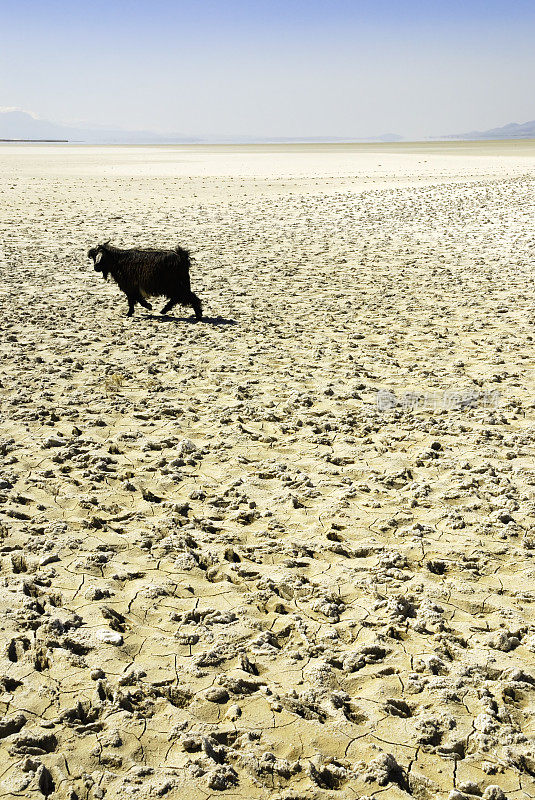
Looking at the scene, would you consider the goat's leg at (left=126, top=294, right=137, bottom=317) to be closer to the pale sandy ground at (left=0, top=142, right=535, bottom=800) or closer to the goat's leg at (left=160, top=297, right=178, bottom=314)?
the pale sandy ground at (left=0, top=142, right=535, bottom=800)

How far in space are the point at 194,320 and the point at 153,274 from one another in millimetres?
931

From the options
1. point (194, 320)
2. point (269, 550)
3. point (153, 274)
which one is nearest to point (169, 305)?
point (194, 320)

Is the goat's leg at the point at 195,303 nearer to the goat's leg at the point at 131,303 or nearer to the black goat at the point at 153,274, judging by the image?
the black goat at the point at 153,274

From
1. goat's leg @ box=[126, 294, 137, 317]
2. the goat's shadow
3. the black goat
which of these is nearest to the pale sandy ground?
the goat's shadow

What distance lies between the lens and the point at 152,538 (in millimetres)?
4922

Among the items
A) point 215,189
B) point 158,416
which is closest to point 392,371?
point 158,416

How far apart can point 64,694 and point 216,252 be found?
13766mm

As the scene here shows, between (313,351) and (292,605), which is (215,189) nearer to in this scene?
(313,351)

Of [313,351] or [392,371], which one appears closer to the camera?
[392,371]

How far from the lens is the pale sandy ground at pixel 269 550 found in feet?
10.4

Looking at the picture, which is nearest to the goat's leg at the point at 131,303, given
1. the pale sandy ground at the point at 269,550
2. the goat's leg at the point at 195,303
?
the pale sandy ground at the point at 269,550

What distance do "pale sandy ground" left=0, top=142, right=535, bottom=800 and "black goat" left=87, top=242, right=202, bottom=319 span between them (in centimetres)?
44

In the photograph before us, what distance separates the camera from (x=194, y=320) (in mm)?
10891

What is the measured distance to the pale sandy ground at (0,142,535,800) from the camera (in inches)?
125
